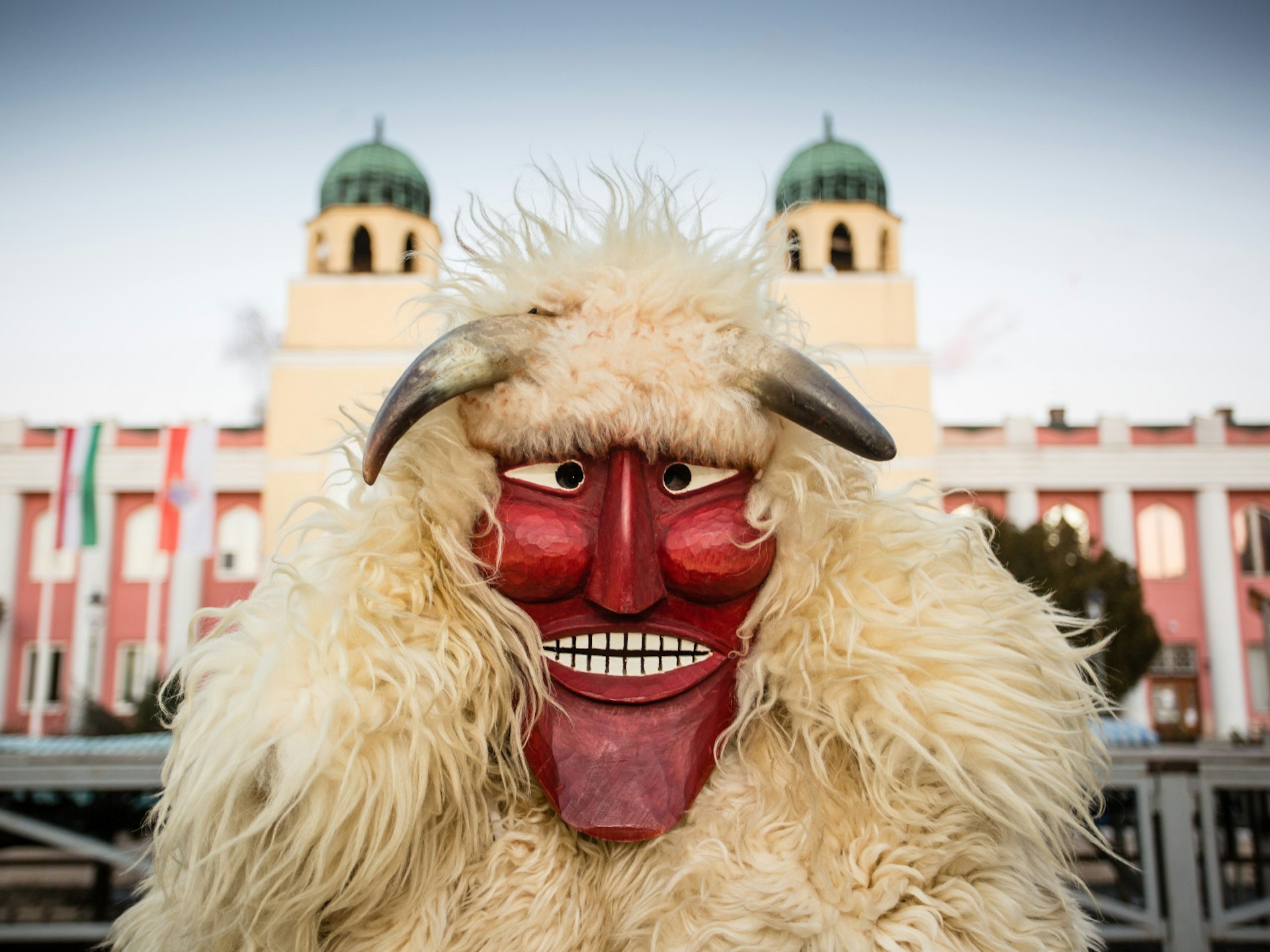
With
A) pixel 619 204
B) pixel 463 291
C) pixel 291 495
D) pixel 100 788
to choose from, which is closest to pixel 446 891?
pixel 463 291

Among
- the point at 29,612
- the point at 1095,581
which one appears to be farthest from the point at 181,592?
the point at 1095,581

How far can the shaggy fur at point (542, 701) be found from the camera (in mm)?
1247

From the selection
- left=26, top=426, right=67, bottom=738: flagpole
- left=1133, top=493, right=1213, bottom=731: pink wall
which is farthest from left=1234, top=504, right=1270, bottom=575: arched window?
left=26, top=426, right=67, bottom=738: flagpole

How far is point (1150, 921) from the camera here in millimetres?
3857

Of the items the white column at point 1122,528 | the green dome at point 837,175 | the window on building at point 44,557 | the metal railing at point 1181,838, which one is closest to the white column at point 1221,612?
the white column at point 1122,528

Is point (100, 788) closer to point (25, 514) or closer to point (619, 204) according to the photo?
point (619, 204)

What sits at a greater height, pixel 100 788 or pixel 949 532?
pixel 949 532

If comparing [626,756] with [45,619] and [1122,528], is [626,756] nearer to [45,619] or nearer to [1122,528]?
[45,619]

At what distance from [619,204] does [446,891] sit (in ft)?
3.46

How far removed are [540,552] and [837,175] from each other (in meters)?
20.6

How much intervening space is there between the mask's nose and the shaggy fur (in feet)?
0.20

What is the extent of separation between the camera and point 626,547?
1302 millimetres

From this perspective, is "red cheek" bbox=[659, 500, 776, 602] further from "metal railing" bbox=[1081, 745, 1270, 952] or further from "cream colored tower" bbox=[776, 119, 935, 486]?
"cream colored tower" bbox=[776, 119, 935, 486]

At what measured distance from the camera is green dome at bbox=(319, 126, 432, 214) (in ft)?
66.0
